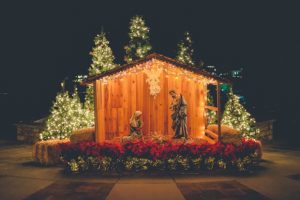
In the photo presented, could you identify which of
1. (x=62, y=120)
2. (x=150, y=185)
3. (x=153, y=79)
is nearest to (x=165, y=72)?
(x=153, y=79)

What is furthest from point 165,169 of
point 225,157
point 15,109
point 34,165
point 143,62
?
point 15,109

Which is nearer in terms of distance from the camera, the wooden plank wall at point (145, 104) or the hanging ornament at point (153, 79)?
the hanging ornament at point (153, 79)

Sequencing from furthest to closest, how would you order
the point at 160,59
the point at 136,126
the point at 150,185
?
the point at 136,126
the point at 160,59
the point at 150,185

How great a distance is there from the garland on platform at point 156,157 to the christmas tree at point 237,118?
3901 mm

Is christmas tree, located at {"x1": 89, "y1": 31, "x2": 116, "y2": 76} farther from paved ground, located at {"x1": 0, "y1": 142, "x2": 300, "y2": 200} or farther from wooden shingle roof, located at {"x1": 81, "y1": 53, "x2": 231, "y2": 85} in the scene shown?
paved ground, located at {"x1": 0, "y1": 142, "x2": 300, "y2": 200}

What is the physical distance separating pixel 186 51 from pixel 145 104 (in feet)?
26.9

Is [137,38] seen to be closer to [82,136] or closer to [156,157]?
[82,136]

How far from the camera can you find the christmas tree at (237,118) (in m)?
15.5

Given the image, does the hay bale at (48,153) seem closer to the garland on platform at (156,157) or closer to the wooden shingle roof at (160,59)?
the garland on platform at (156,157)

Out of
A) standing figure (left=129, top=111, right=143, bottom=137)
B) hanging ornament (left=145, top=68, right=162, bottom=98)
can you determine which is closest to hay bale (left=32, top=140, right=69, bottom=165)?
standing figure (left=129, top=111, right=143, bottom=137)

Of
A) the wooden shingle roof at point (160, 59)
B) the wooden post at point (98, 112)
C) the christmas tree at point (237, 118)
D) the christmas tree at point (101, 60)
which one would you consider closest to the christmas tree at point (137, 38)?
the christmas tree at point (101, 60)

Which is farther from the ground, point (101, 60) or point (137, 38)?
point (137, 38)

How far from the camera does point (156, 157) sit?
37.2 ft

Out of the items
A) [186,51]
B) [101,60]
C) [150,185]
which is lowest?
[150,185]
